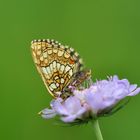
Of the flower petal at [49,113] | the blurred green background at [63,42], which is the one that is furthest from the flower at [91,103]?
the blurred green background at [63,42]

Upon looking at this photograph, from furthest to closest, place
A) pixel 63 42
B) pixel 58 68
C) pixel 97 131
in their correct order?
pixel 63 42
pixel 58 68
pixel 97 131

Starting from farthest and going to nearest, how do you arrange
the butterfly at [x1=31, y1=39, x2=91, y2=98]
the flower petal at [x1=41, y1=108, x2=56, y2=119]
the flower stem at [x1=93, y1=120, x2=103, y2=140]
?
the butterfly at [x1=31, y1=39, x2=91, y2=98], the flower petal at [x1=41, y1=108, x2=56, y2=119], the flower stem at [x1=93, y1=120, x2=103, y2=140]

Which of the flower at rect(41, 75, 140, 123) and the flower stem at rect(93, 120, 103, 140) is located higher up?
the flower at rect(41, 75, 140, 123)

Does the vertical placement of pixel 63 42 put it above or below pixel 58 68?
above

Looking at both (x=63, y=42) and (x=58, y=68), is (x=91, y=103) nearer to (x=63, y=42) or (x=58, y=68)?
(x=58, y=68)

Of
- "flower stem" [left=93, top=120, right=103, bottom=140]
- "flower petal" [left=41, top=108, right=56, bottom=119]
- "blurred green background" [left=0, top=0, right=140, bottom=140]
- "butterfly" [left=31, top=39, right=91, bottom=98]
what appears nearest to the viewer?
"flower stem" [left=93, top=120, right=103, bottom=140]

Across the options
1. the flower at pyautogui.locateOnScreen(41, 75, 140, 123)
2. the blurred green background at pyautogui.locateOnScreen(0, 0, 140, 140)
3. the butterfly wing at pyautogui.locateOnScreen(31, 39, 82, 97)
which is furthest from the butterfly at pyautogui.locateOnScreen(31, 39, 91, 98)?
the blurred green background at pyautogui.locateOnScreen(0, 0, 140, 140)

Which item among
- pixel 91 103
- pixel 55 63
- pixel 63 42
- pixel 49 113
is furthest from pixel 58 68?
pixel 63 42

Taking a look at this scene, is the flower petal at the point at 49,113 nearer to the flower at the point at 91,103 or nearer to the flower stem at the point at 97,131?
the flower at the point at 91,103

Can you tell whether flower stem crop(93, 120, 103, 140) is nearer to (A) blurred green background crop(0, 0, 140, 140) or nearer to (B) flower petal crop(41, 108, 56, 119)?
(B) flower petal crop(41, 108, 56, 119)
